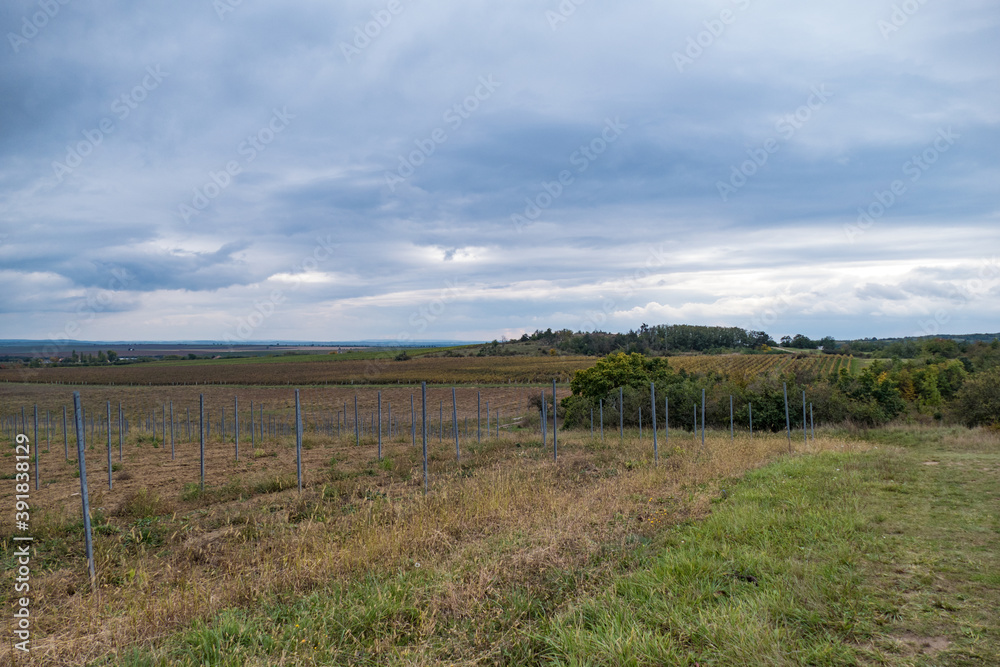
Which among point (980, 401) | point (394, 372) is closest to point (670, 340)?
point (394, 372)

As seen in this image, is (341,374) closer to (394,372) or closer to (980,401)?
(394,372)

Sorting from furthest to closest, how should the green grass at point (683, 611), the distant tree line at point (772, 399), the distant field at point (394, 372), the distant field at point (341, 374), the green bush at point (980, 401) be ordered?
the distant field at point (341, 374) < the distant field at point (394, 372) < the distant tree line at point (772, 399) < the green bush at point (980, 401) < the green grass at point (683, 611)

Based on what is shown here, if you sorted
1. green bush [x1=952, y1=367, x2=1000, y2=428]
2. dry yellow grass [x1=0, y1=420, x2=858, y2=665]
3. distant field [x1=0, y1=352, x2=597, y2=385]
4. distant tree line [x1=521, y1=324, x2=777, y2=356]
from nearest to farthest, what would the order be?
dry yellow grass [x1=0, y1=420, x2=858, y2=665]
green bush [x1=952, y1=367, x2=1000, y2=428]
distant field [x1=0, y1=352, x2=597, y2=385]
distant tree line [x1=521, y1=324, x2=777, y2=356]

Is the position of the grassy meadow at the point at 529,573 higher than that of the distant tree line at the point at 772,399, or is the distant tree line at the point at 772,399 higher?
the grassy meadow at the point at 529,573

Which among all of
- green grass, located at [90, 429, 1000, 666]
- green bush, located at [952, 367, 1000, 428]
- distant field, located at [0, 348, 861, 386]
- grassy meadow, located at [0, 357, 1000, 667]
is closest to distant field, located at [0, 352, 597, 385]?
distant field, located at [0, 348, 861, 386]

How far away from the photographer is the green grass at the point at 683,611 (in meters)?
3.65

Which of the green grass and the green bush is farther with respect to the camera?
the green bush

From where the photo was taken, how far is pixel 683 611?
4.21 meters

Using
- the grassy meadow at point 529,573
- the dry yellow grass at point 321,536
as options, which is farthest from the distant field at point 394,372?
the grassy meadow at point 529,573

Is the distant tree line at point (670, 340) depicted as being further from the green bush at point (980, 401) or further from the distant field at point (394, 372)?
the green bush at point (980, 401)

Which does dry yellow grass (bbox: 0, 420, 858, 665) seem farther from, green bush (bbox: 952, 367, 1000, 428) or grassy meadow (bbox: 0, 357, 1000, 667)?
green bush (bbox: 952, 367, 1000, 428)

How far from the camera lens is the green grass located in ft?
12.0

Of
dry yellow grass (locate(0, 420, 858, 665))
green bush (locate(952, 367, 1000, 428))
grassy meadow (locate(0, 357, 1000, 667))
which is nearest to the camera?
grassy meadow (locate(0, 357, 1000, 667))

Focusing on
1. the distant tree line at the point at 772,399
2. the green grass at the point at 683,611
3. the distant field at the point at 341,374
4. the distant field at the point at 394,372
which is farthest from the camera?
the distant field at the point at 341,374
